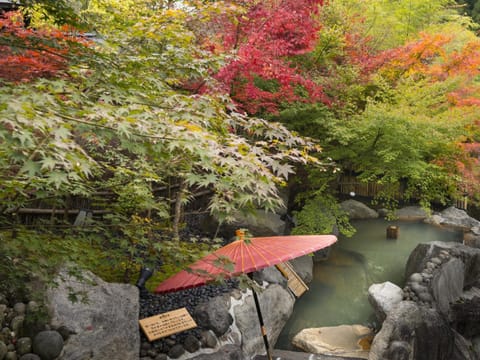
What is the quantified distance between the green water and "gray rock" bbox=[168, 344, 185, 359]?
2.71 m

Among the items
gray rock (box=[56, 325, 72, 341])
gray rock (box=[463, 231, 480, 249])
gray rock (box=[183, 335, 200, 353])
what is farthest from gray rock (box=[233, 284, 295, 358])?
gray rock (box=[463, 231, 480, 249])

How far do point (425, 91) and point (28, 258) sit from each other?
8.50 metres

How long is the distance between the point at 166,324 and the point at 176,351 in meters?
0.37

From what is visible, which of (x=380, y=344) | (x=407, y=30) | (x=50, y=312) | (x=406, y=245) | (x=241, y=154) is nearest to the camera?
(x=241, y=154)

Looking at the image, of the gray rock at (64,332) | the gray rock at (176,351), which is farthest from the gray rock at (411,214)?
the gray rock at (64,332)

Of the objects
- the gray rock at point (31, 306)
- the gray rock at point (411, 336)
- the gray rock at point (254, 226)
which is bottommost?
the gray rock at point (411, 336)

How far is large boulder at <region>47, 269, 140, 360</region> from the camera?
4258 mm

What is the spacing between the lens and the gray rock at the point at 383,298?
733cm

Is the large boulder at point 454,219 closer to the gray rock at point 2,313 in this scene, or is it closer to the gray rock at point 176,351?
the gray rock at point 176,351

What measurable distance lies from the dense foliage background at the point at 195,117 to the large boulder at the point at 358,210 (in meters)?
1.85

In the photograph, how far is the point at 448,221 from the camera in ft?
46.0

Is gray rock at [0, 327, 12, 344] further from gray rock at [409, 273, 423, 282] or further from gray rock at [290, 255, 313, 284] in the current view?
gray rock at [409, 273, 423, 282]

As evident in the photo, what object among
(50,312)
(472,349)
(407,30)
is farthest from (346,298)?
(407,30)

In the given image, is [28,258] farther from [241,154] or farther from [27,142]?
[241,154]
